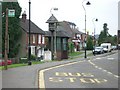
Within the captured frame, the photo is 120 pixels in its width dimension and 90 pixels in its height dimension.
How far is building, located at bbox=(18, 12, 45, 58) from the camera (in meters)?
85.2

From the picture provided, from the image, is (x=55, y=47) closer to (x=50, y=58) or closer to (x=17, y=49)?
Result: (x=50, y=58)

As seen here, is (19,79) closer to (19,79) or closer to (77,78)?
(19,79)

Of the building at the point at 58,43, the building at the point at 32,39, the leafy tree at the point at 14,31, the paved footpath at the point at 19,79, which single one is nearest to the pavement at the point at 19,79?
the paved footpath at the point at 19,79

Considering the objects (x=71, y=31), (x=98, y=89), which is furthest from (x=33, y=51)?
(x=98, y=89)

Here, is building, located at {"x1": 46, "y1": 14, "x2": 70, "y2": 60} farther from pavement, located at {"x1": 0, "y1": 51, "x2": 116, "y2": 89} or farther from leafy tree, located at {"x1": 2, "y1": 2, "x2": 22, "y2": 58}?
pavement, located at {"x1": 0, "y1": 51, "x2": 116, "y2": 89}

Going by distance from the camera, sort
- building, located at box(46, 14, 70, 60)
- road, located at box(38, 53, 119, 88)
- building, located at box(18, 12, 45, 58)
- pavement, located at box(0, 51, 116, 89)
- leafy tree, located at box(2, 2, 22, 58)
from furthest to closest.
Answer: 1. building, located at box(18, 12, 45, 58)
2. leafy tree, located at box(2, 2, 22, 58)
3. building, located at box(46, 14, 70, 60)
4. road, located at box(38, 53, 119, 88)
5. pavement, located at box(0, 51, 116, 89)

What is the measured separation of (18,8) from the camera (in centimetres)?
8250

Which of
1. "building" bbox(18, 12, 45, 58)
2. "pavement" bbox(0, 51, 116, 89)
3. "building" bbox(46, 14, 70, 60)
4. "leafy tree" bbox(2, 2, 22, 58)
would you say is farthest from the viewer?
"building" bbox(18, 12, 45, 58)

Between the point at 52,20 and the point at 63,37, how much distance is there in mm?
10809

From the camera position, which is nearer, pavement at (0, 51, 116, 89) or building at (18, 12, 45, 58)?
pavement at (0, 51, 116, 89)

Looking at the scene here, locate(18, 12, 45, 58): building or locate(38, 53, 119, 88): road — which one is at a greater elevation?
locate(18, 12, 45, 58): building

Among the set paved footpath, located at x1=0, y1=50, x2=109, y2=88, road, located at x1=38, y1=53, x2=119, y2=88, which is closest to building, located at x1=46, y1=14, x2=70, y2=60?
road, located at x1=38, y1=53, x2=119, y2=88

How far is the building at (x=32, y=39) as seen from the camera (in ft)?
279

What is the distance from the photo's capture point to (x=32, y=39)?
89062 millimetres
